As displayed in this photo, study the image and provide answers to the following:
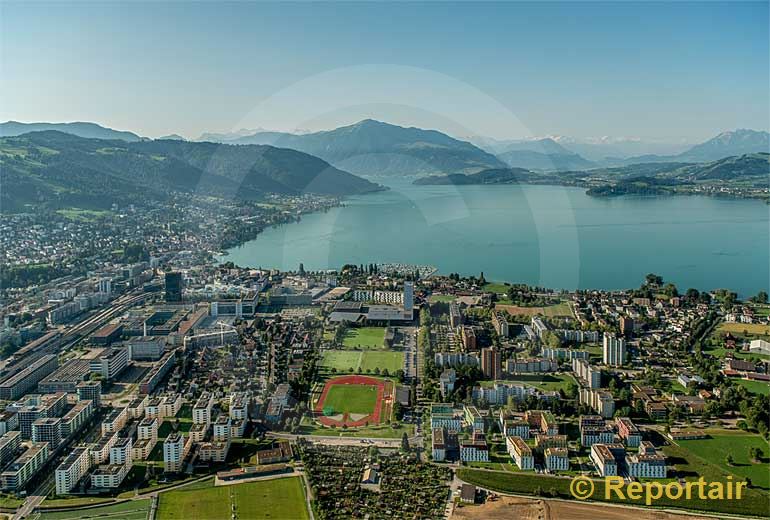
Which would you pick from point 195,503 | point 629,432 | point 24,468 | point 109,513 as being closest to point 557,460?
point 629,432

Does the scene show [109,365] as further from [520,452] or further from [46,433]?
[520,452]

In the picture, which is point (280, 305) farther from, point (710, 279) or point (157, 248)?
point (710, 279)

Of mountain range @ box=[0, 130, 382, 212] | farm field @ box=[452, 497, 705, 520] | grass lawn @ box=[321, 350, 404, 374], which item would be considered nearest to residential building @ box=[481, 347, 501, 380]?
grass lawn @ box=[321, 350, 404, 374]

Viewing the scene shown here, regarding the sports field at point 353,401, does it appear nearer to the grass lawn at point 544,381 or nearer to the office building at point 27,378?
the grass lawn at point 544,381

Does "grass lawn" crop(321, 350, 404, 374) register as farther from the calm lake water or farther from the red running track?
the calm lake water

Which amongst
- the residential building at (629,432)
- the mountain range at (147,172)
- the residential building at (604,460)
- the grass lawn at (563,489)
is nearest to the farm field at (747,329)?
the residential building at (629,432)
